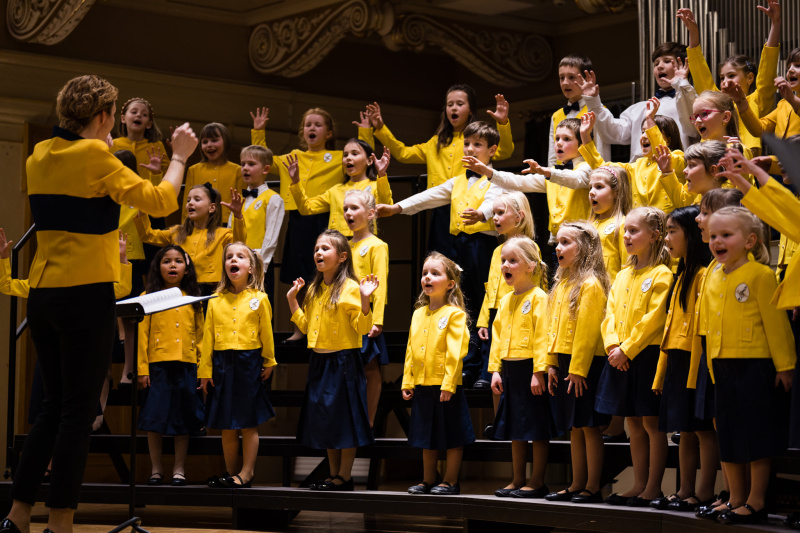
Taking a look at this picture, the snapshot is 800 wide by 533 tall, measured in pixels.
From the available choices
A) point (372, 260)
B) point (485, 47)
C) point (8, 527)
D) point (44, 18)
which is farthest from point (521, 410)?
point (44, 18)

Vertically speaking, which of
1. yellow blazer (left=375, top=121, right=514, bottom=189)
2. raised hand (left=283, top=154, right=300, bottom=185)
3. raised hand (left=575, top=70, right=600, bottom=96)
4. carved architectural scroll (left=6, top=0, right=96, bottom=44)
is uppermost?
carved architectural scroll (left=6, top=0, right=96, bottom=44)

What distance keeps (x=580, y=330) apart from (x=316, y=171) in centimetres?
264

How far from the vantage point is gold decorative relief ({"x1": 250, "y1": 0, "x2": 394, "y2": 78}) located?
792 cm

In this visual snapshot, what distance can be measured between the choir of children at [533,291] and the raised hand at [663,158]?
81 millimetres

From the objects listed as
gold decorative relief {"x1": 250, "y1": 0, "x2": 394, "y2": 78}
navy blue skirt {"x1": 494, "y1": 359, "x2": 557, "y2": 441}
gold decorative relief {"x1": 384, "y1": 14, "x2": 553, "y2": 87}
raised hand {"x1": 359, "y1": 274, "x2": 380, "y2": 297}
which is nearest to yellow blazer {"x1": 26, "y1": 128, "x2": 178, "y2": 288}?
raised hand {"x1": 359, "y1": 274, "x2": 380, "y2": 297}

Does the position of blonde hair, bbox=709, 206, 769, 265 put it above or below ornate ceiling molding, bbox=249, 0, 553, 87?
below

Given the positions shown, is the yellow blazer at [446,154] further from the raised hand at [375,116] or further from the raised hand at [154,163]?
the raised hand at [154,163]

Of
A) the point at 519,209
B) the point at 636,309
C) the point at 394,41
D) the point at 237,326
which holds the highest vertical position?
the point at 394,41

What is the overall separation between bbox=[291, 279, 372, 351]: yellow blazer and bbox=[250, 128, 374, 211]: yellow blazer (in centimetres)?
136

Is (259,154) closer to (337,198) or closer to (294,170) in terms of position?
→ (294,170)

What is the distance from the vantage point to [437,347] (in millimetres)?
5504

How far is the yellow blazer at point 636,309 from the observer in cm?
469

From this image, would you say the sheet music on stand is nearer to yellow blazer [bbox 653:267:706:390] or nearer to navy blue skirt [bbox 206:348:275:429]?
navy blue skirt [bbox 206:348:275:429]

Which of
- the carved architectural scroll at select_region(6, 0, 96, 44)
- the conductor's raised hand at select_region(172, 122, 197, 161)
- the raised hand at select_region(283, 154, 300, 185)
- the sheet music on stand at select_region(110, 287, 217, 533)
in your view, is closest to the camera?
the conductor's raised hand at select_region(172, 122, 197, 161)
